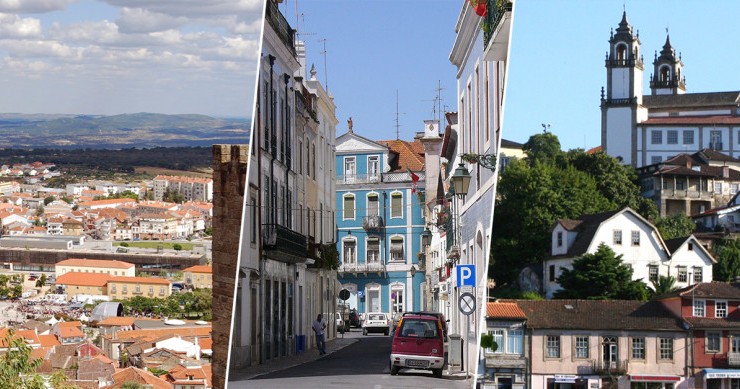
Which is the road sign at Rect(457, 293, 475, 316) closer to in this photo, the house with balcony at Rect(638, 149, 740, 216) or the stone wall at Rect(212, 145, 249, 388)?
the stone wall at Rect(212, 145, 249, 388)

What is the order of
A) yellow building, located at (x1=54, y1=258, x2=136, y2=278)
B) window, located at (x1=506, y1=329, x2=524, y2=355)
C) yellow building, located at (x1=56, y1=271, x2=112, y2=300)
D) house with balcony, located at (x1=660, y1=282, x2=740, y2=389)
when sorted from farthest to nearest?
yellow building, located at (x1=56, y1=271, x2=112, y2=300) → yellow building, located at (x1=54, y1=258, x2=136, y2=278) → house with balcony, located at (x1=660, y1=282, x2=740, y2=389) → window, located at (x1=506, y1=329, x2=524, y2=355)

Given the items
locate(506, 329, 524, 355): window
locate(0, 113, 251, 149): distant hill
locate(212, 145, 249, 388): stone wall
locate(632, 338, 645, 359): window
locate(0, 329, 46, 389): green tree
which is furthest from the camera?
locate(0, 113, 251, 149): distant hill

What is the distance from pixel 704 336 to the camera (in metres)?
8.30

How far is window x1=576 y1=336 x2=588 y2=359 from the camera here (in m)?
8.01

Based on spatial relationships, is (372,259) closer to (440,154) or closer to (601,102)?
(440,154)

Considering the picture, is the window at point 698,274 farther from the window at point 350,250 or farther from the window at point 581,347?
the window at point 350,250

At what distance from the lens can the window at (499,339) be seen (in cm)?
585

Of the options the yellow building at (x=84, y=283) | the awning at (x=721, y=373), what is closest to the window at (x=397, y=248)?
the awning at (x=721, y=373)

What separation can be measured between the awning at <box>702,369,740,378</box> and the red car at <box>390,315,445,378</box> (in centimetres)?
378

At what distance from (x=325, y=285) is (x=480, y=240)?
0.75 metres

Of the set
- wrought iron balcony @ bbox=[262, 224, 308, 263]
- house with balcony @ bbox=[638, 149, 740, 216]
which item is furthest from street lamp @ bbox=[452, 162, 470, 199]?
house with balcony @ bbox=[638, 149, 740, 216]

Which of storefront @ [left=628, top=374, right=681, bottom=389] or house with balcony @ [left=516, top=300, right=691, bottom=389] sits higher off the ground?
house with balcony @ [left=516, top=300, right=691, bottom=389]

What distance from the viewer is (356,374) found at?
5480 millimetres

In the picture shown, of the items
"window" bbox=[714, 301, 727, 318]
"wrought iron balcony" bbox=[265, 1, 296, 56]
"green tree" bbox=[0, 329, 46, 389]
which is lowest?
"green tree" bbox=[0, 329, 46, 389]
